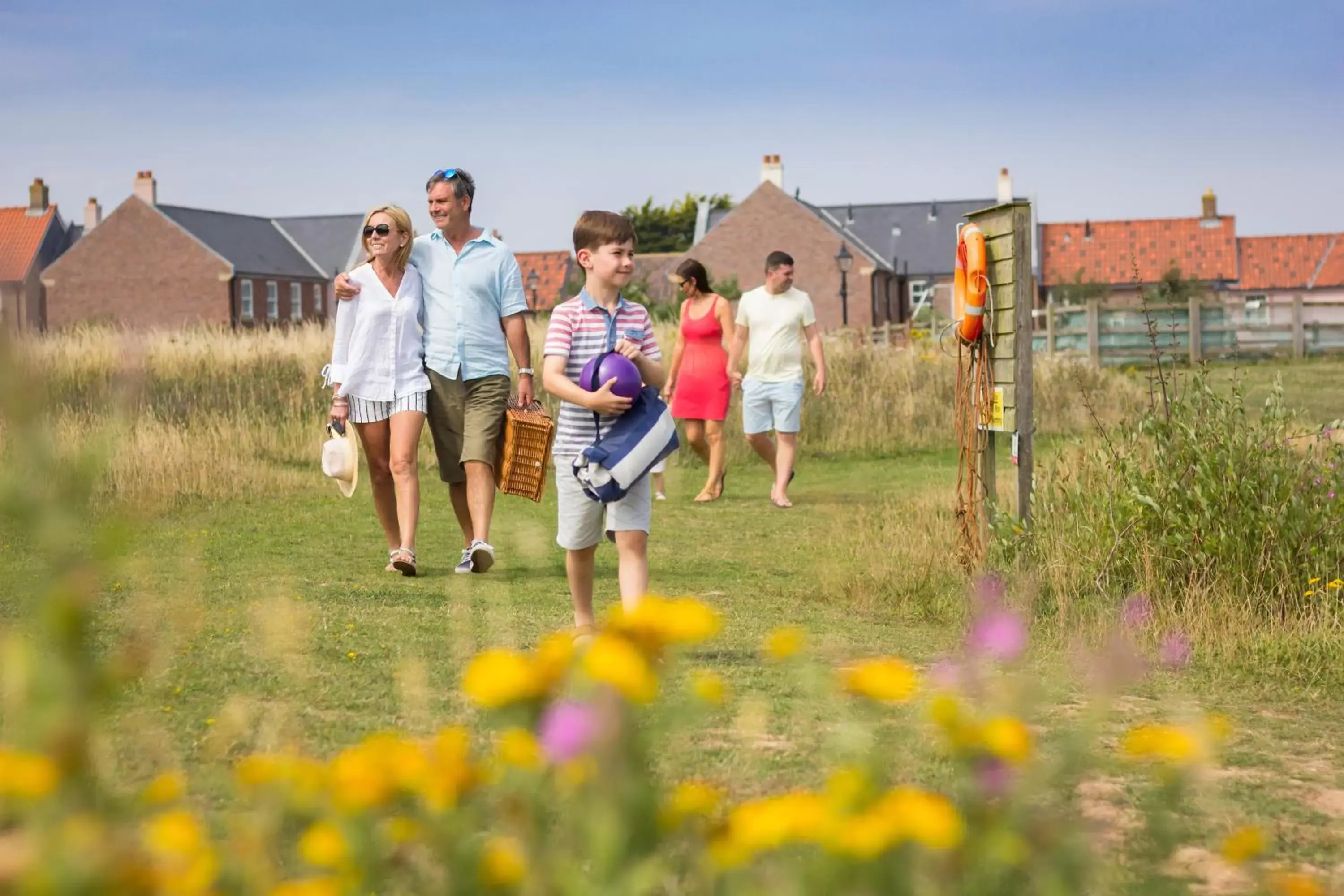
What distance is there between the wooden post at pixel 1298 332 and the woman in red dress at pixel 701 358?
80.9ft

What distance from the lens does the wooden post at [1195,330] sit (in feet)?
101

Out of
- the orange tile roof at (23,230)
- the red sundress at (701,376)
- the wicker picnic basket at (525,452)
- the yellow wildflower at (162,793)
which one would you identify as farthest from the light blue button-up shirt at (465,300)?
the orange tile roof at (23,230)

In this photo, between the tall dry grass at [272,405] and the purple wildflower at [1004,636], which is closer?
the purple wildflower at [1004,636]

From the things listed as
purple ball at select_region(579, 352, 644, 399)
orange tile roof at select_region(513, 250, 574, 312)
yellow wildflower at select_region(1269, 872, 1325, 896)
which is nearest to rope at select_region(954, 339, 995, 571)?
purple ball at select_region(579, 352, 644, 399)

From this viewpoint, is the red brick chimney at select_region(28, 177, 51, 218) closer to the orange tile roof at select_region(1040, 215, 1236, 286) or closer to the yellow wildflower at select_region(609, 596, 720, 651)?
the orange tile roof at select_region(1040, 215, 1236, 286)

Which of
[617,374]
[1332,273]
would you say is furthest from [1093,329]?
[1332,273]

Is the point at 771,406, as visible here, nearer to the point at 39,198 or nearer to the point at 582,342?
the point at 582,342

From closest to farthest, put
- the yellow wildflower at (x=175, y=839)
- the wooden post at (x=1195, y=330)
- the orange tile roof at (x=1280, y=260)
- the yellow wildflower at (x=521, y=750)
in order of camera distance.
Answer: the yellow wildflower at (x=175, y=839) → the yellow wildflower at (x=521, y=750) → the wooden post at (x=1195, y=330) → the orange tile roof at (x=1280, y=260)

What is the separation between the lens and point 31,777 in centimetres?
145

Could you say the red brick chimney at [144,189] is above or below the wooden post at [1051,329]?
above

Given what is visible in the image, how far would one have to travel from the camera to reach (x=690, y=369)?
12.2 meters

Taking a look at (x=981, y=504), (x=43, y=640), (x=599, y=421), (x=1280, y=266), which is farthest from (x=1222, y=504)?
(x=1280, y=266)

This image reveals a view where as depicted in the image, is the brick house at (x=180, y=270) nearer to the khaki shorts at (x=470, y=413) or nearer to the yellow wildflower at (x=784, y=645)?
the khaki shorts at (x=470, y=413)

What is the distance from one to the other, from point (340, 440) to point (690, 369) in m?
4.59
